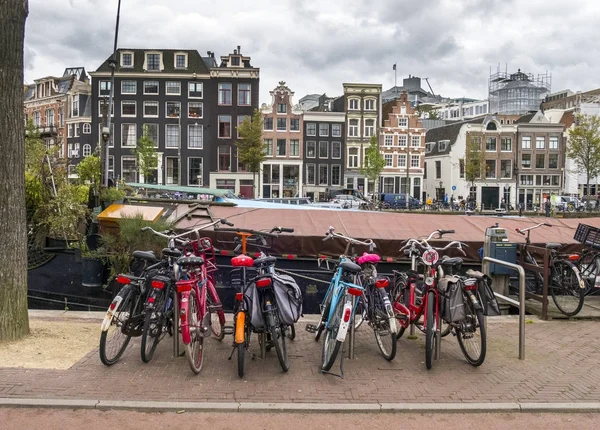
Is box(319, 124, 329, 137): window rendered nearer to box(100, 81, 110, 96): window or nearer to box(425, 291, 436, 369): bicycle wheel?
box(100, 81, 110, 96): window

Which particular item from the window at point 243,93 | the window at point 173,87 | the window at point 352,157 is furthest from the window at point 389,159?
the window at point 173,87

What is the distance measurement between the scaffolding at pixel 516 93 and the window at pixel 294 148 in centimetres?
4113

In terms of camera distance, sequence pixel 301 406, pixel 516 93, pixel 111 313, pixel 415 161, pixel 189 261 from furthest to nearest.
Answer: pixel 516 93
pixel 415 161
pixel 189 261
pixel 111 313
pixel 301 406

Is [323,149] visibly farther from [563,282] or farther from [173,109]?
[563,282]

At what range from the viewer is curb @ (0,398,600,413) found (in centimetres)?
430

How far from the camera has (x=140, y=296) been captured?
17.7 ft

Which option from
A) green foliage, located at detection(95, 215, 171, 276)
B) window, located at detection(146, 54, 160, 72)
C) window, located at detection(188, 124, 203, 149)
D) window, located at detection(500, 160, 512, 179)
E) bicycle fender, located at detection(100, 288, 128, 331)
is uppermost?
window, located at detection(146, 54, 160, 72)

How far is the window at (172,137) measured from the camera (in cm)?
4797

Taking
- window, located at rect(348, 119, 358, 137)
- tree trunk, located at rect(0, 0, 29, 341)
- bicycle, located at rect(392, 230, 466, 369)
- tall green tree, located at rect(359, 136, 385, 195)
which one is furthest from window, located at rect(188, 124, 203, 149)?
bicycle, located at rect(392, 230, 466, 369)

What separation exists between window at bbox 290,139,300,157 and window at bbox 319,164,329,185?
2.41m

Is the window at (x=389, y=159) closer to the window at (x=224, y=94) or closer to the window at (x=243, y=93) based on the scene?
the window at (x=243, y=93)

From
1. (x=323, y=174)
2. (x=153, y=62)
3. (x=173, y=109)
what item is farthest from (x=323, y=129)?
(x=153, y=62)

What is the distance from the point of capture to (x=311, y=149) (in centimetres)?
5047

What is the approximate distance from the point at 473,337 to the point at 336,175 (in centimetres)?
4568
